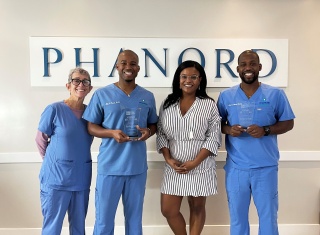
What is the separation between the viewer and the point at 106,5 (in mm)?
2625

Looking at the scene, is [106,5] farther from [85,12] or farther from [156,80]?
[156,80]

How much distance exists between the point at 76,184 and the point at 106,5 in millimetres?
1652

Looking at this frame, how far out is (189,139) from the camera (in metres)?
2.06

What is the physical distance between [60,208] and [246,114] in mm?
1421

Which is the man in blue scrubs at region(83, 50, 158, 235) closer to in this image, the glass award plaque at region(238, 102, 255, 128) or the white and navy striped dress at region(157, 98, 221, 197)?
the white and navy striped dress at region(157, 98, 221, 197)

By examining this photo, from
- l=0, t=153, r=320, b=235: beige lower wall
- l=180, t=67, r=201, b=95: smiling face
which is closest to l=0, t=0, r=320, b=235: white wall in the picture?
l=0, t=153, r=320, b=235: beige lower wall

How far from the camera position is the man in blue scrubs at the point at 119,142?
1.94 metres

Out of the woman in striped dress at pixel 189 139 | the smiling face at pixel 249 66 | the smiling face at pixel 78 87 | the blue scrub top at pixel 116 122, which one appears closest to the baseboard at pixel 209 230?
the woman in striped dress at pixel 189 139

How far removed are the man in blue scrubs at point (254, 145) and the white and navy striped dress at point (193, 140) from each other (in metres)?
0.13

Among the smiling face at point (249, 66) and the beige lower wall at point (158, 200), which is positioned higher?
the smiling face at point (249, 66)

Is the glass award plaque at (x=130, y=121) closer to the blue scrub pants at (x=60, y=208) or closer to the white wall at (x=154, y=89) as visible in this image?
the blue scrub pants at (x=60, y=208)

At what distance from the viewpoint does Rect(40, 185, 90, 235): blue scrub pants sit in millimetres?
1872

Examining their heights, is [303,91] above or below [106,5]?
below

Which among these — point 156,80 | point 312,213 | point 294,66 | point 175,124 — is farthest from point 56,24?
point 312,213
